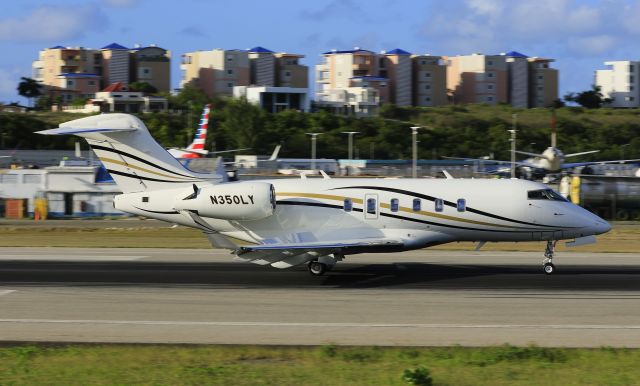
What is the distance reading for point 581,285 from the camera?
944 inches

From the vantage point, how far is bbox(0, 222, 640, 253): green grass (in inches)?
1422

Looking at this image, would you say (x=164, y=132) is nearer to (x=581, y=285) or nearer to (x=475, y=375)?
(x=581, y=285)

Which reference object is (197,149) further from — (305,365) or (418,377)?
(418,377)

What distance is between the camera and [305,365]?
14.4 m

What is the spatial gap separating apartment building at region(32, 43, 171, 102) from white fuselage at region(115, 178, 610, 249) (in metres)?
154

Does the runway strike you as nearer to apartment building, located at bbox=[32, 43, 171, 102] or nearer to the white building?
the white building

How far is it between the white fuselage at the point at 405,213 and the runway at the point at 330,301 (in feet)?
3.90

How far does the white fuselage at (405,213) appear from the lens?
85.6 ft

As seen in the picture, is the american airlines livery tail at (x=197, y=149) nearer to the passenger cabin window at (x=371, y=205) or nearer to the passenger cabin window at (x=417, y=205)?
the passenger cabin window at (x=371, y=205)

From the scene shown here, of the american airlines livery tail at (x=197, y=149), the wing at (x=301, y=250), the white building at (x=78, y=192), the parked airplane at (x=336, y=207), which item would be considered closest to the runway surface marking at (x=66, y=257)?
the parked airplane at (x=336, y=207)

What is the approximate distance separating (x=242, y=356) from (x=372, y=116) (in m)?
138

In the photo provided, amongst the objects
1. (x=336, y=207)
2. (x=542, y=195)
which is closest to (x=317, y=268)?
(x=336, y=207)

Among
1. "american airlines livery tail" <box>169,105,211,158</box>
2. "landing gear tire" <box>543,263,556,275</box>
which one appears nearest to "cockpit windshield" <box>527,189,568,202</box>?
"landing gear tire" <box>543,263,556,275</box>

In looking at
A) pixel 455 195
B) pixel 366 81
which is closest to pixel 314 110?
pixel 366 81
